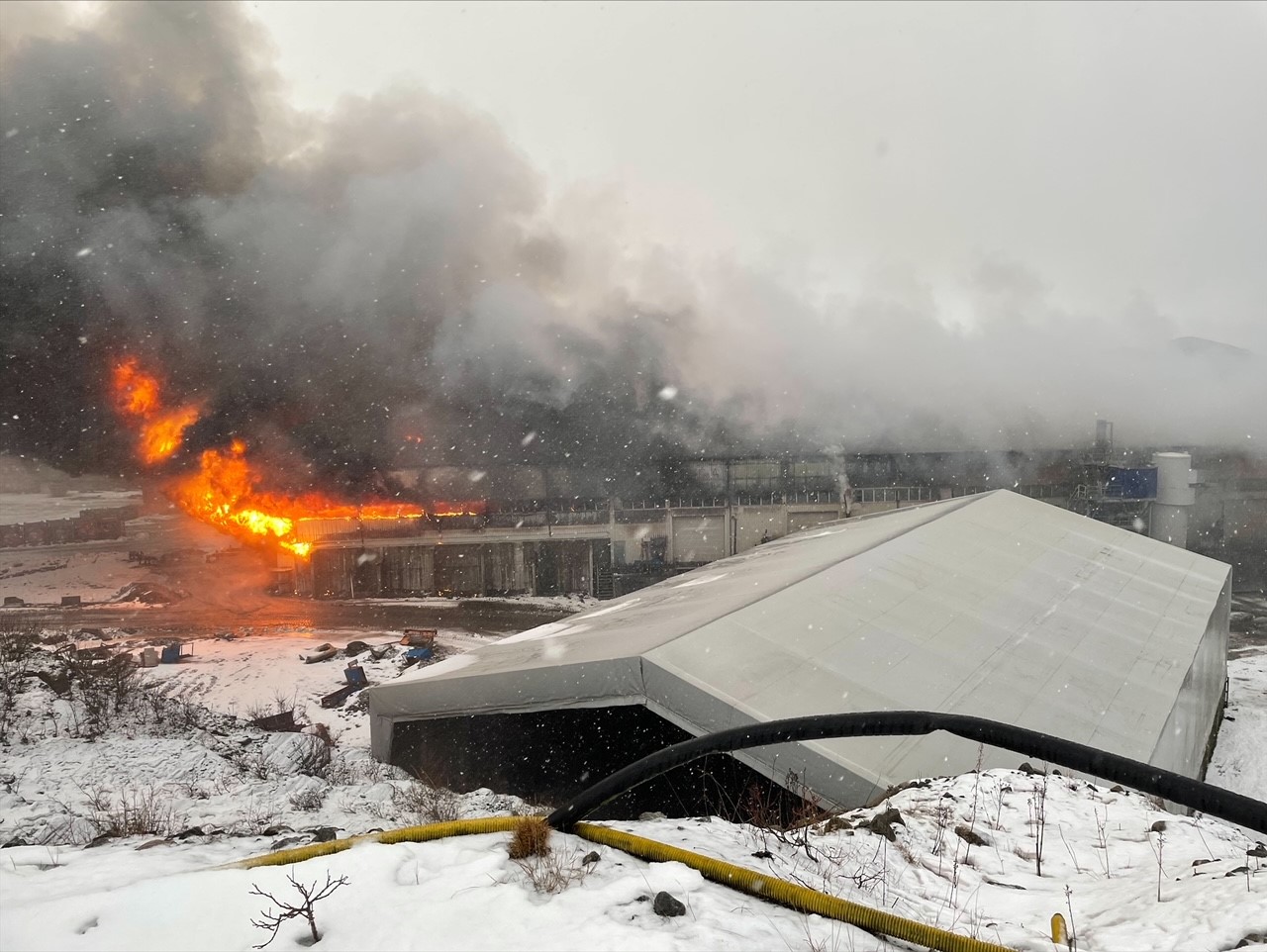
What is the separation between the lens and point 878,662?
8.09 metres

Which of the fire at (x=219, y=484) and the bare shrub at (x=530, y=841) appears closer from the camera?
the bare shrub at (x=530, y=841)

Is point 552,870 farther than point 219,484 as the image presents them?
Answer: No

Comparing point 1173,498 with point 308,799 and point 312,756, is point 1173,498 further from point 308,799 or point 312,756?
point 308,799

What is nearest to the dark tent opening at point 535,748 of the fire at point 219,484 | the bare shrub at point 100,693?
the bare shrub at point 100,693

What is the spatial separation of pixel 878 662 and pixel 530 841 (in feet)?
19.9

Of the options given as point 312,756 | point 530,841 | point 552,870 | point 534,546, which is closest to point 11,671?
point 312,756

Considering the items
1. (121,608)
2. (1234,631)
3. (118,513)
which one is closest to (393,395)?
(121,608)

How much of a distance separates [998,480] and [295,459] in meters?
32.9

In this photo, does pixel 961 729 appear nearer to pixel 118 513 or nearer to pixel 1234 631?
pixel 1234 631

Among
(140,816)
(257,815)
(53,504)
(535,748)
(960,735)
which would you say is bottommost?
(535,748)

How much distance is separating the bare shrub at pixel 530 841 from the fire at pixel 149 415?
120 feet

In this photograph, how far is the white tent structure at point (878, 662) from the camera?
686cm

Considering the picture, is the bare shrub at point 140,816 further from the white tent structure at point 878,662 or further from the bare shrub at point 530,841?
the bare shrub at point 530,841

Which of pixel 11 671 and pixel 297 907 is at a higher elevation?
pixel 297 907
